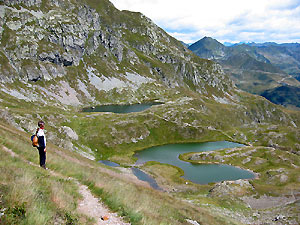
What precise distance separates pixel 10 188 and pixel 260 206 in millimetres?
73922

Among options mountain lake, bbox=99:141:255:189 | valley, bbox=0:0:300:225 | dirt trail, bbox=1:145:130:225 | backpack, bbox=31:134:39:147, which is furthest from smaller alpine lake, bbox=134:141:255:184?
backpack, bbox=31:134:39:147

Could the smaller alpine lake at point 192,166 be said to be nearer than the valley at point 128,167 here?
No

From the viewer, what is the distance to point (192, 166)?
10994 cm

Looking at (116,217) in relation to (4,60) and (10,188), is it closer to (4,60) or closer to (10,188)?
(10,188)

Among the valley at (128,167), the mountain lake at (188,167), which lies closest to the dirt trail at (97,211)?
the valley at (128,167)

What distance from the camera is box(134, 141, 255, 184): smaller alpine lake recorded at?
97169mm

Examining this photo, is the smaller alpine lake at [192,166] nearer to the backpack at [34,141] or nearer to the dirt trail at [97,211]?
the dirt trail at [97,211]

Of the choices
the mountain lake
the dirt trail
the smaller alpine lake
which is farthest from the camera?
the smaller alpine lake

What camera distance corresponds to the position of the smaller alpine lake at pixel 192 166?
97169 mm

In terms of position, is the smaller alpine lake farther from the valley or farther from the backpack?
the backpack

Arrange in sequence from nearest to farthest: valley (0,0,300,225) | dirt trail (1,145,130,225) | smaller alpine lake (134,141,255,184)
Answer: valley (0,0,300,225), dirt trail (1,145,130,225), smaller alpine lake (134,141,255,184)

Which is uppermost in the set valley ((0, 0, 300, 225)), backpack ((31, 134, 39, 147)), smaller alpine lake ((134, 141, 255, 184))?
backpack ((31, 134, 39, 147))

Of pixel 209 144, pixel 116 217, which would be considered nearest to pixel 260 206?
pixel 116 217

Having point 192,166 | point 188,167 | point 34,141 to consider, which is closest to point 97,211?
point 34,141
